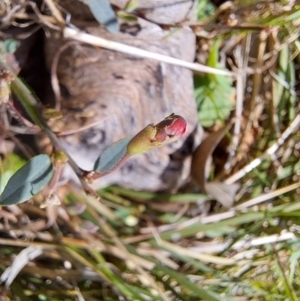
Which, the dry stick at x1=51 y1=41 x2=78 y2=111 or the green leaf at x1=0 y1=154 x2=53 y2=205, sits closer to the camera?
the green leaf at x1=0 y1=154 x2=53 y2=205

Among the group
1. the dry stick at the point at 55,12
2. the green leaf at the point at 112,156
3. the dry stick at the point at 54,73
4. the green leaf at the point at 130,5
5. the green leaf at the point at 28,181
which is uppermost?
the green leaf at the point at 130,5

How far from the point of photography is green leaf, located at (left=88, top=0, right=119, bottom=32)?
3.09 feet

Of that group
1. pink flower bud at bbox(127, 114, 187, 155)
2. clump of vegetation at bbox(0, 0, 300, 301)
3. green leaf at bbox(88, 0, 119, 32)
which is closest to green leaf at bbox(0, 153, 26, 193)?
clump of vegetation at bbox(0, 0, 300, 301)

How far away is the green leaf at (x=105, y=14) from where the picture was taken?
0.94 m

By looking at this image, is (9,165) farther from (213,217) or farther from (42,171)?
(213,217)

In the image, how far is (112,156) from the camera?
2.66 feet

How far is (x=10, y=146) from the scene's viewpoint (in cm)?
107

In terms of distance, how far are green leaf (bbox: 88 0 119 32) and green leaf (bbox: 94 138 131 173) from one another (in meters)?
0.28

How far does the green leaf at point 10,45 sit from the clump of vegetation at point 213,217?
0.98 ft

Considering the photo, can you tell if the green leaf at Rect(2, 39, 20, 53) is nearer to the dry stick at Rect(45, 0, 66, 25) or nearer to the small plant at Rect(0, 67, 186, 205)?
the dry stick at Rect(45, 0, 66, 25)

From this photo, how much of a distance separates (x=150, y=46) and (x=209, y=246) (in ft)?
1.71

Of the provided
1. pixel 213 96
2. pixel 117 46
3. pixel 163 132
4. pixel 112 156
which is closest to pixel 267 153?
pixel 213 96

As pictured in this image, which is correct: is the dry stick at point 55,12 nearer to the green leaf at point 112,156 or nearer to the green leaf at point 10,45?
the green leaf at point 10,45

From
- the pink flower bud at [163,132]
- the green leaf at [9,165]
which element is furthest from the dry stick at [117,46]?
the pink flower bud at [163,132]
